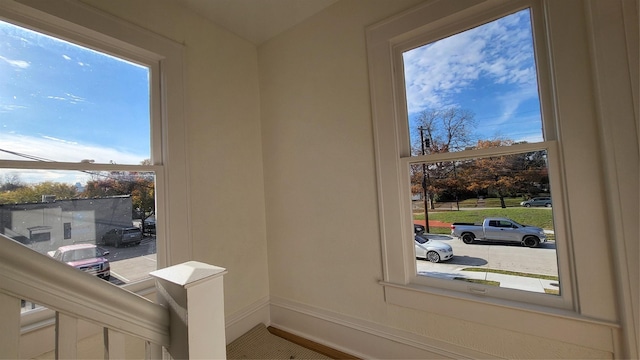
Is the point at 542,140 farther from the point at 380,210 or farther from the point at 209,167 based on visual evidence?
the point at 209,167

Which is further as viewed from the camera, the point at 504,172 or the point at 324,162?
the point at 324,162

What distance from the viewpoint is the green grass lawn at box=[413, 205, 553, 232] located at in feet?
4.55

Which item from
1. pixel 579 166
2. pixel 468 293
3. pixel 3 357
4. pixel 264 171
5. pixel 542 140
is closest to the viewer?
pixel 3 357

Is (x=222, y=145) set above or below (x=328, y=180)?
above

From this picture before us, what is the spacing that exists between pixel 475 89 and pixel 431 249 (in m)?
1.02

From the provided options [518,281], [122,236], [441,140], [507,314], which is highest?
[441,140]

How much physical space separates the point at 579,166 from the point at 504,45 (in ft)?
2.48

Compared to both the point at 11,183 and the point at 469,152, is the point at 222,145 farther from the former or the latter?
the point at 469,152

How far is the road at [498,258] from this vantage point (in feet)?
4.54

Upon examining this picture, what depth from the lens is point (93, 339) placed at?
143cm

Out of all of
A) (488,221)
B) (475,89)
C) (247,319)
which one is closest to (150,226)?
(247,319)

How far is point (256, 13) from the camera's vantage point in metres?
2.02

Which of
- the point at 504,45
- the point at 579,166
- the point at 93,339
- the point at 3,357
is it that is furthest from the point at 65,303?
the point at 504,45

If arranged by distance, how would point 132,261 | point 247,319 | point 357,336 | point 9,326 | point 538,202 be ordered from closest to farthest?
point 9,326 → point 538,202 → point 132,261 → point 357,336 → point 247,319
